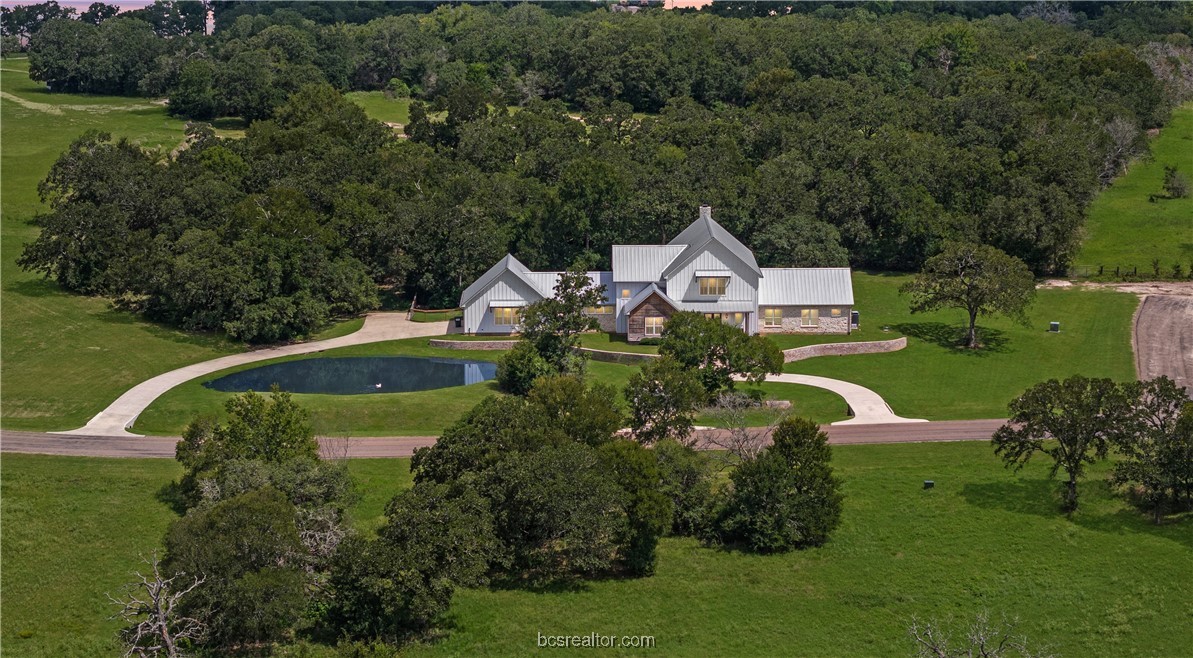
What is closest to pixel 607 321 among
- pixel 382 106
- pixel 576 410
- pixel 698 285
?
pixel 698 285

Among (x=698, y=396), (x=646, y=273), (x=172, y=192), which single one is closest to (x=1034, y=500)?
→ (x=698, y=396)

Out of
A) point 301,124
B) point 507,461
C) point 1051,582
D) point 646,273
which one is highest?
point 301,124

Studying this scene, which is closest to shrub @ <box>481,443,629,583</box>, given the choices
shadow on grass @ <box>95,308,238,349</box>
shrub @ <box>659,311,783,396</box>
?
shrub @ <box>659,311,783,396</box>

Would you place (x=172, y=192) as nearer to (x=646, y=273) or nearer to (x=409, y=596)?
(x=646, y=273)

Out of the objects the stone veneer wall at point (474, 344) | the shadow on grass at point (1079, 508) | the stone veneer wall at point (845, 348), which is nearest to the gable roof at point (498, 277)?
the stone veneer wall at point (474, 344)

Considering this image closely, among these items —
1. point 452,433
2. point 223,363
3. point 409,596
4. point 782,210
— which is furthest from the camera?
point 782,210

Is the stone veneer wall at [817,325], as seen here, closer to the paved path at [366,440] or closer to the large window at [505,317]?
the large window at [505,317]

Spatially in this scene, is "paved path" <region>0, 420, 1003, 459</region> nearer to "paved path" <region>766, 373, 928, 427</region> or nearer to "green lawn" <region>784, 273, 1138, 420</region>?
"paved path" <region>766, 373, 928, 427</region>
